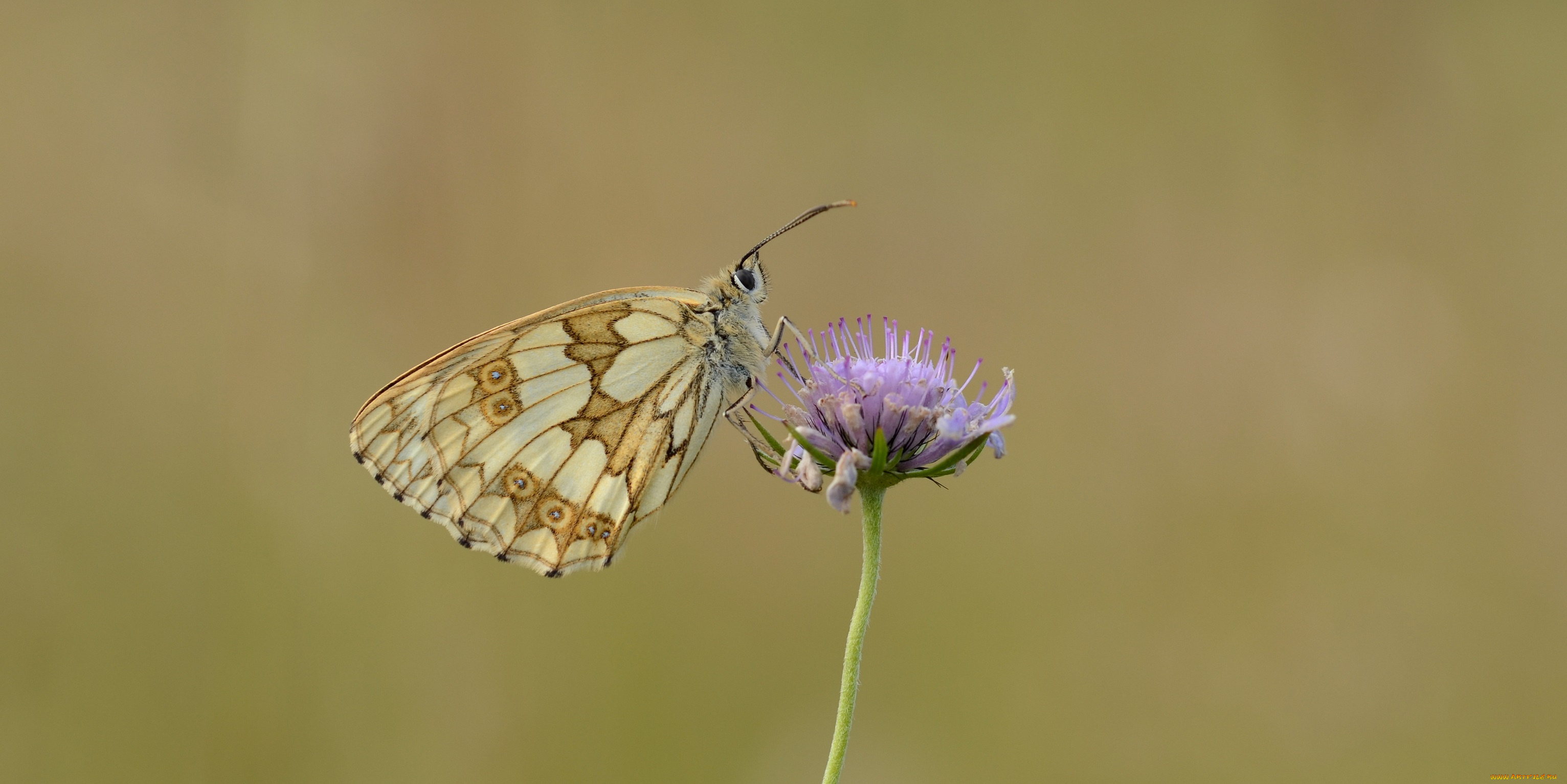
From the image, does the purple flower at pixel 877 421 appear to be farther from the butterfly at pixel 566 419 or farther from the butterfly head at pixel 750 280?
the butterfly head at pixel 750 280

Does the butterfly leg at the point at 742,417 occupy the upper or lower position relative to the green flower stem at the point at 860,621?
upper

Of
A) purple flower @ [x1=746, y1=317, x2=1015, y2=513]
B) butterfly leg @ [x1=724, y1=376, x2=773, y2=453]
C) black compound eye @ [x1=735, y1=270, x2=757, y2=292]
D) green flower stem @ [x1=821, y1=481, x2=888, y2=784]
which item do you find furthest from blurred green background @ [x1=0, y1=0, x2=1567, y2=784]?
green flower stem @ [x1=821, y1=481, x2=888, y2=784]

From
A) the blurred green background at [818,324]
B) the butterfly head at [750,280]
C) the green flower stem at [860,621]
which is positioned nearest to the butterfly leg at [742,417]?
the butterfly head at [750,280]

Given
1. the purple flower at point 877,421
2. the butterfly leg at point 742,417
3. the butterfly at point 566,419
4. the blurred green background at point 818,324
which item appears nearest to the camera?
the purple flower at point 877,421

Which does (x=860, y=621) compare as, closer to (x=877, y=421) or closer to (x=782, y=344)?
(x=877, y=421)

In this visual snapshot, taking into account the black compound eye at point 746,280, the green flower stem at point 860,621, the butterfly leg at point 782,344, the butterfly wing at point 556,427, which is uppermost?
the black compound eye at point 746,280

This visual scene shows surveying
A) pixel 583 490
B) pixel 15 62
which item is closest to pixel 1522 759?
pixel 583 490
